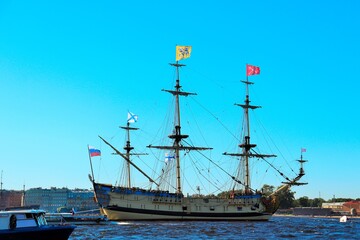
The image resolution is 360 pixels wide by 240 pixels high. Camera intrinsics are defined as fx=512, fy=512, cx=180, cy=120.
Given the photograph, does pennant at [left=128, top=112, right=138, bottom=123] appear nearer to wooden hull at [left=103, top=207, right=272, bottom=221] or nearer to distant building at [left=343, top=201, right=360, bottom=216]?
wooden hull at [left=103, top=207, right=272, bottom=221]

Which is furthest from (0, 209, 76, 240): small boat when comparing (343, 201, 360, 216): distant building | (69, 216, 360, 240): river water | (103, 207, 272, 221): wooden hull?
(343, 201, 360, 216): distant building

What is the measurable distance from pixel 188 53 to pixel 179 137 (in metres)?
15.5

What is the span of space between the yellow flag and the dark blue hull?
186ft

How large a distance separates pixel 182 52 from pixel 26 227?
59324 mm

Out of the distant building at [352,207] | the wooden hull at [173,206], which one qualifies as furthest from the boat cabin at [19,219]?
the distant building at [352,207]

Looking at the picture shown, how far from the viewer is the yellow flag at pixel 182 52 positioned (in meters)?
89.1

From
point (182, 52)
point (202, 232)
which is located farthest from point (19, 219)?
point (182, 52)

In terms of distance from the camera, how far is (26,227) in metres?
34.3

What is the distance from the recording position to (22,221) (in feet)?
113

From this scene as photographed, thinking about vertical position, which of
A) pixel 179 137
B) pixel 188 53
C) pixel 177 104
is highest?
pixel 188 53

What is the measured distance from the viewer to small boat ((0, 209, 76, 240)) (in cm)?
3366

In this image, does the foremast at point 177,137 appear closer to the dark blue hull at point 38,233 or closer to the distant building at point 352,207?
the dark blue hull at point 38,233

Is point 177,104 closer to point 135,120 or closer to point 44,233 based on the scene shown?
point 135,120

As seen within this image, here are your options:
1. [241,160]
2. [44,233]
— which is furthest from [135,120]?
[44,233]
